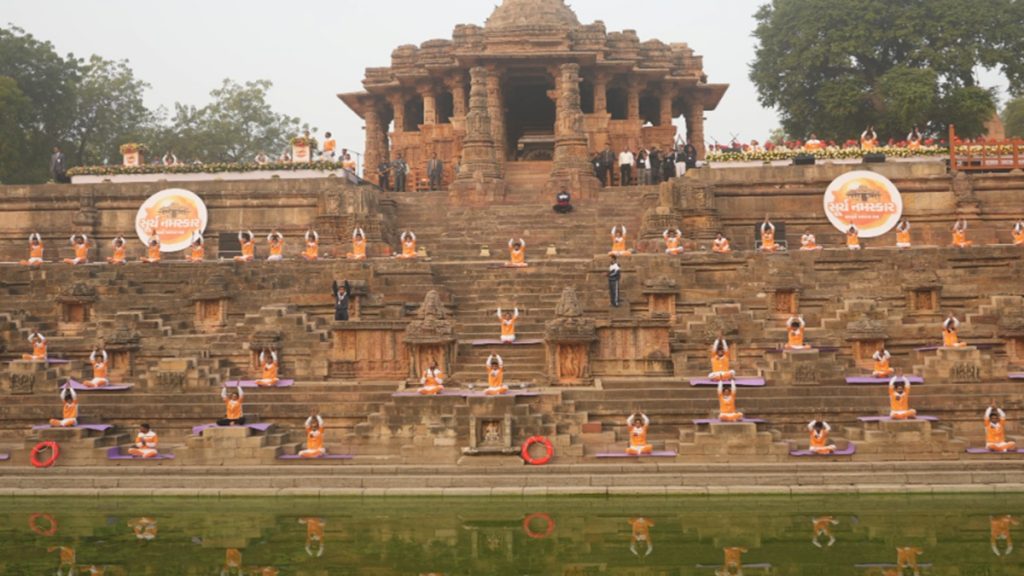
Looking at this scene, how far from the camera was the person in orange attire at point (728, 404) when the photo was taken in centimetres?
1677

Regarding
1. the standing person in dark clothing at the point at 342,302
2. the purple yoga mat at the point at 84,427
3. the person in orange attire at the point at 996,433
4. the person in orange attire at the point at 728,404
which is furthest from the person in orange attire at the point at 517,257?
the person in orange attire at the point at 996,433

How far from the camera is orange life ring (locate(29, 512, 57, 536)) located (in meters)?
13.2

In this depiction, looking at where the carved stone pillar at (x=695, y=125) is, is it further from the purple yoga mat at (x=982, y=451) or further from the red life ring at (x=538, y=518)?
the red life ring at (x=538, y=518)

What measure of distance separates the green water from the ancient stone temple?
19231 millimetres

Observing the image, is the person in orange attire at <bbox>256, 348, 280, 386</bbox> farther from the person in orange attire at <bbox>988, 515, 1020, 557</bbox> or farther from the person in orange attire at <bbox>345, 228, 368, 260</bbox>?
the person in orange attire at <bbox>988, 515, 1020, 557</bbox>

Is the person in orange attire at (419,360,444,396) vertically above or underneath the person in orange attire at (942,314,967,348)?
underneath

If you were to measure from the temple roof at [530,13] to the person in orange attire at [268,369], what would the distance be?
25704 millimetres

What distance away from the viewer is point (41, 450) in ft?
55.2

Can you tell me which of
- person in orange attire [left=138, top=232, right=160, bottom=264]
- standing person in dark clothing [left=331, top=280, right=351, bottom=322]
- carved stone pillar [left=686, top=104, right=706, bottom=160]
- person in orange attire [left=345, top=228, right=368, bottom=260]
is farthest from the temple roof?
standing person in dark clothing [left=331, top=280, right=351, bottom=322]

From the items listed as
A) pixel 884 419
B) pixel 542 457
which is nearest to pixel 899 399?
pixel 884 419

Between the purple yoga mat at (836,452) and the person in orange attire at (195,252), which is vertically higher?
the person in orange attire at (195,252)

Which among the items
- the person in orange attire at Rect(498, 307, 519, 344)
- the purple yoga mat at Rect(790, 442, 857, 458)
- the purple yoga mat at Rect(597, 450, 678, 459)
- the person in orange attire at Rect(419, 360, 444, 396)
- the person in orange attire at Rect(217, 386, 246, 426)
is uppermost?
the person in orange attire at Rect(498, 307, 519, 344)

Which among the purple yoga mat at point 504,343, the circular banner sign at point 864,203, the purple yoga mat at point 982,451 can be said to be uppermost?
the circular banner sign at point 864,203

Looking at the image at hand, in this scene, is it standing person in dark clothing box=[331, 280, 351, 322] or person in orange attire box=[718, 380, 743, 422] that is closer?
person in orange attire box=[718, 380, 743, 422]
